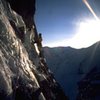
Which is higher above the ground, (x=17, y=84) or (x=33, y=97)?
(x=17, y=84)

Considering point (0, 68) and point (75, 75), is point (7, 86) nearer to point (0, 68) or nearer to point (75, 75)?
point (0, 68)

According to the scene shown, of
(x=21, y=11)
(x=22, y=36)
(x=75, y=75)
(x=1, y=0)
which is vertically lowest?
(x=75, y=75)

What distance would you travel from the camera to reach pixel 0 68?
1683cm

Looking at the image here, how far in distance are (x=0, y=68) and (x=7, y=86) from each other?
1538mm

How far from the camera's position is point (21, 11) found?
43.8 metres

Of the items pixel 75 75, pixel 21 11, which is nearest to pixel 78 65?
pixel 75 75

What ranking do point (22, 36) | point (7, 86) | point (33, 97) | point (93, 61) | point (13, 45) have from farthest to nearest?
1. point (93, 61)
2. point (22, 36)
3. point (13, 45)
4. point (33, 97)
5. point (7, 86)

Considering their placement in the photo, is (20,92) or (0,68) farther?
(20,92)

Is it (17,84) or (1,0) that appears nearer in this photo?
(17,84)

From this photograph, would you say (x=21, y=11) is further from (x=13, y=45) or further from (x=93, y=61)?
(x=93, y=61)

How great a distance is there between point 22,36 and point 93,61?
148 m

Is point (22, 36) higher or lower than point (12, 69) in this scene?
higher

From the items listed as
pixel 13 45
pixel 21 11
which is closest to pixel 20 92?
pixel 13 45

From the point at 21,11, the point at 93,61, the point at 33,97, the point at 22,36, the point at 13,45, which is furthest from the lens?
the point at 93,61
